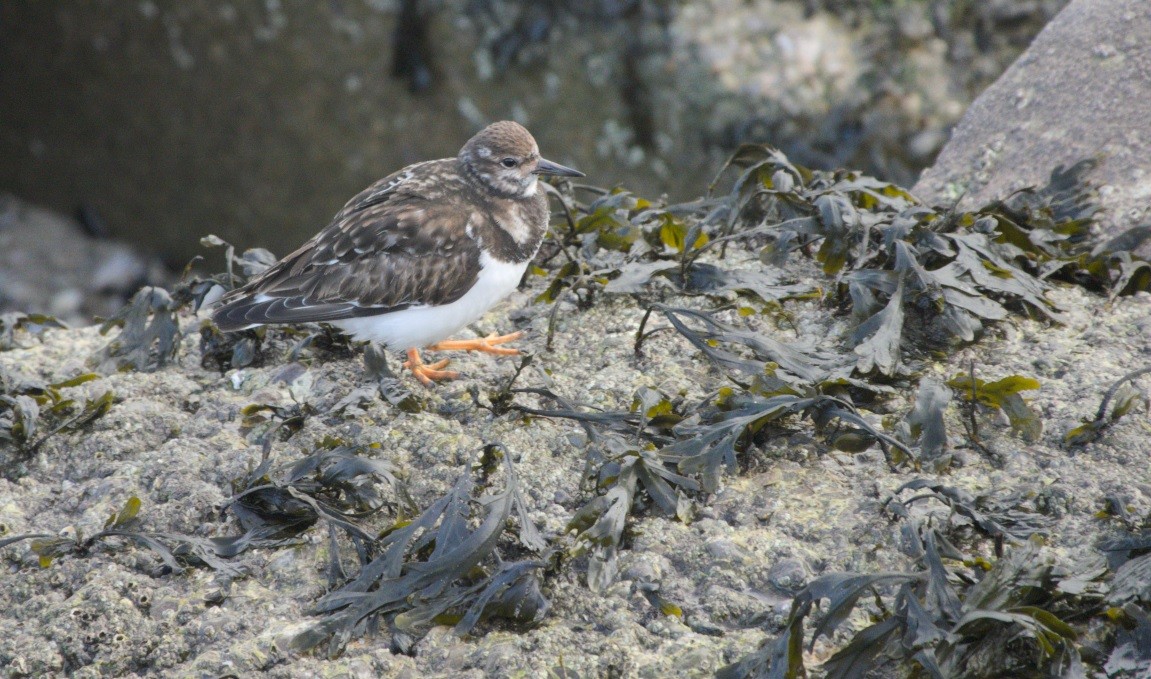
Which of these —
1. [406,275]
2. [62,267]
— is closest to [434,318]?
[406,275]

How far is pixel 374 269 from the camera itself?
11.7 ft

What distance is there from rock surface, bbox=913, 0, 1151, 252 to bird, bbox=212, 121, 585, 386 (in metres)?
1.85

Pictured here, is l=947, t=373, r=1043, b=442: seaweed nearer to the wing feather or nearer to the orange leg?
the orange leg

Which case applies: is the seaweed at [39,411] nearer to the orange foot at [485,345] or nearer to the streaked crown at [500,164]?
the orange foot at [485,345]

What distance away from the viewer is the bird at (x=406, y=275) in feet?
11.4

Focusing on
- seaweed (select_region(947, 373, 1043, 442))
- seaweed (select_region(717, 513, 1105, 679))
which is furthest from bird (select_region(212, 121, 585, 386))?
seaweed (select_region(717, 513, 1105, 679))

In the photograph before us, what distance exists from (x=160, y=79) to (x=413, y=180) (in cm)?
442

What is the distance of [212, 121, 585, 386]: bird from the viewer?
11.4 ft

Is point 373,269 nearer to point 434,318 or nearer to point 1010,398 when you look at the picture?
point 434,318

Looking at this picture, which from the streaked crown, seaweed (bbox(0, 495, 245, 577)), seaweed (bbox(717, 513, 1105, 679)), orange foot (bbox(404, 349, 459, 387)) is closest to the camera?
seaweed (bbox(717, 513, 1105, 679))

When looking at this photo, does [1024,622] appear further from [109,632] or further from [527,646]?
[109,632]

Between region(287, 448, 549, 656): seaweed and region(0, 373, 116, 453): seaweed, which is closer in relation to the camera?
region(287, 448, 549, 656): seaweed

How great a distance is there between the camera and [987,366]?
312 centimetres

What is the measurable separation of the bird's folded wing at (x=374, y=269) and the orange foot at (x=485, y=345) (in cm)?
19
